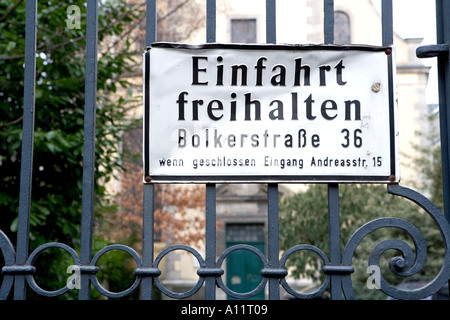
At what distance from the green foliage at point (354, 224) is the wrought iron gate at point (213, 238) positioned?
10365 mm

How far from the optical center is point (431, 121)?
48.7ft

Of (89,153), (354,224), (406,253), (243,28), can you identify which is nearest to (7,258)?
(89,153)

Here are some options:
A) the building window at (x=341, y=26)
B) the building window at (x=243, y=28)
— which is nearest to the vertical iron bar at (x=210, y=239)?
the building window at (x=341, y=26)

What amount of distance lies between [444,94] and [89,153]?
1.45 meters

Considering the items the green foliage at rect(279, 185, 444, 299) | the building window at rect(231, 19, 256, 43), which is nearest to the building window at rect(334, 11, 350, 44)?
the building window at rect(231, 19, 256, 43)

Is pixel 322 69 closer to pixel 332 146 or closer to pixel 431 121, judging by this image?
pixel 332 146

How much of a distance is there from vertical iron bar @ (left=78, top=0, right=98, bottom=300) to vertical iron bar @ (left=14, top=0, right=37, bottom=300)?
0.71 feet

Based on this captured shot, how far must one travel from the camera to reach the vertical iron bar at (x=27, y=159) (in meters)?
2.14

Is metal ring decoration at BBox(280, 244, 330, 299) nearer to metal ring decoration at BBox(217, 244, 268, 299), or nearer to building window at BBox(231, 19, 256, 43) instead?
metal ring decoration at BBox(217, 244, 268, 299)

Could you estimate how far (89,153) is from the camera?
7.28ft

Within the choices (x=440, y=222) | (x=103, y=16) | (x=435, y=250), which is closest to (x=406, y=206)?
(x=435, y=250)

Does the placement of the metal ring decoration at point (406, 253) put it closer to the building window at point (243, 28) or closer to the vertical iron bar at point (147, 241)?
the vertical iron bar at point (147, 241)

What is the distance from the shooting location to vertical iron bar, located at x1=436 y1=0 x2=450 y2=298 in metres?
2.20
